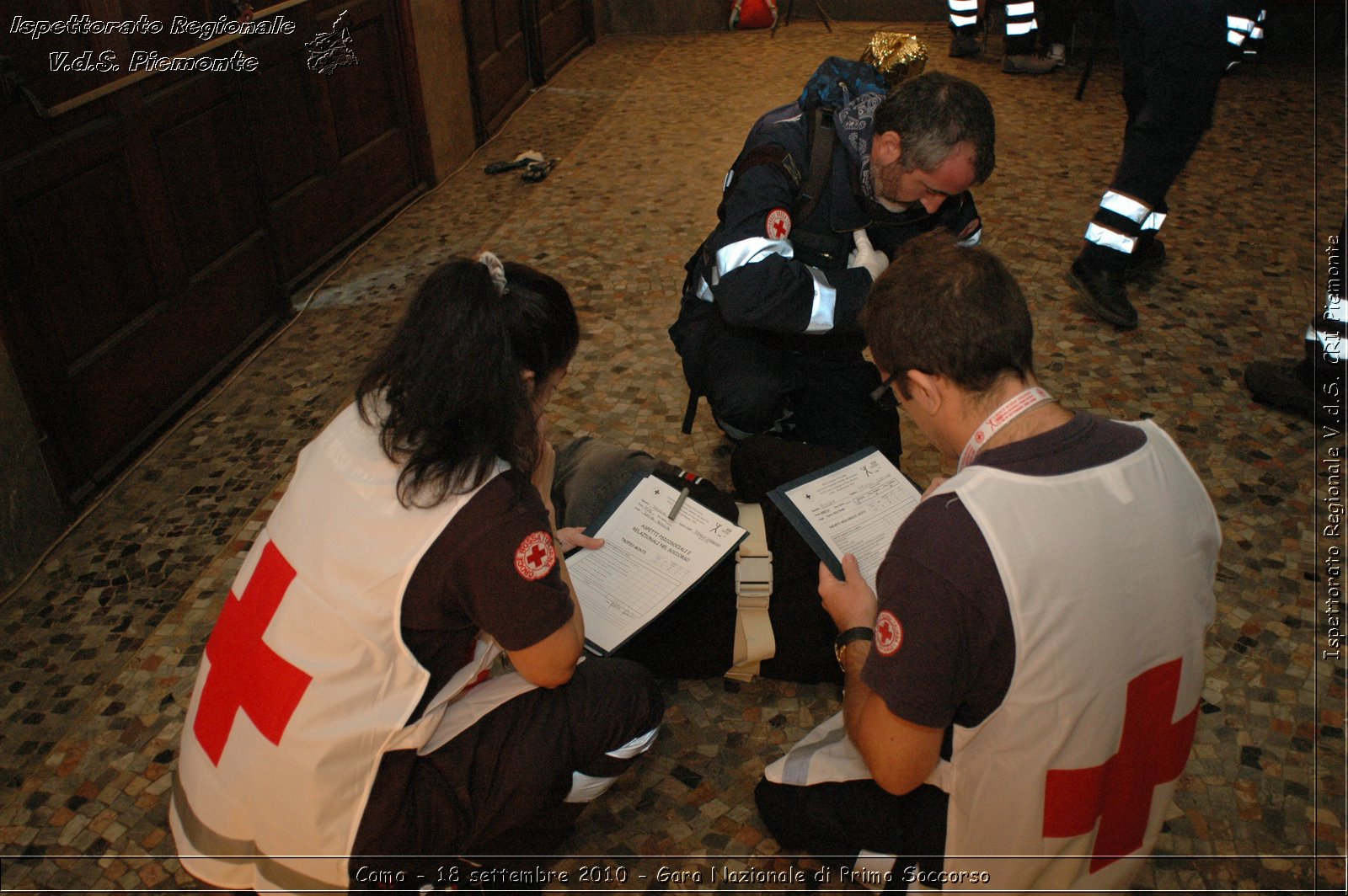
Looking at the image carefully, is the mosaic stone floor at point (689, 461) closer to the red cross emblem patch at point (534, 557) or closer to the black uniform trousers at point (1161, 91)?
the black uniform trousers at point (1161, 91)

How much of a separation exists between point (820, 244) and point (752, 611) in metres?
0.92

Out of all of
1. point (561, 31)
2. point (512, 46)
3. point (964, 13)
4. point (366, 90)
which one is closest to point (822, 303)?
point (366, 90)

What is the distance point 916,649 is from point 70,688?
173 centimetres

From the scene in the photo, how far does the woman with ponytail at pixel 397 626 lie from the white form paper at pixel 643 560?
1.12 ft

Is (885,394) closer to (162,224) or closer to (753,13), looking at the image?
(162,224)

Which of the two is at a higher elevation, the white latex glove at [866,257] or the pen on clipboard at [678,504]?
the white latex glove at [866,257]

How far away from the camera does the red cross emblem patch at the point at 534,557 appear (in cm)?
126

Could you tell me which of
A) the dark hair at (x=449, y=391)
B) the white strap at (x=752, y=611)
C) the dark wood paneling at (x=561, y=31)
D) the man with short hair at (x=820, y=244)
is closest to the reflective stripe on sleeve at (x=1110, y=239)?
the man with short hair at (x=820, y=244)

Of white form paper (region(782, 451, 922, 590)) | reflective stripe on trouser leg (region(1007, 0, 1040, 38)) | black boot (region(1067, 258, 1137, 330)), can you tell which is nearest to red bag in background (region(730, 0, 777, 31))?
reflective stripe on trouser leg (region(1007, 0, 1040, 38))

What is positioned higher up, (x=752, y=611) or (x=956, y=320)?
(x=956, y=320)

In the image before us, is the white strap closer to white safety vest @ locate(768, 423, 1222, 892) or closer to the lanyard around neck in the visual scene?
white safety vest @ locate(768, 423, 1222, 892)

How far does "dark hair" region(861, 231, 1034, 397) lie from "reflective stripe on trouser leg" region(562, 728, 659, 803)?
73 cm

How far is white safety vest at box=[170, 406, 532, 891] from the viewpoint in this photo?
123 centimetres

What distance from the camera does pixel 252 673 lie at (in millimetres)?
1289
